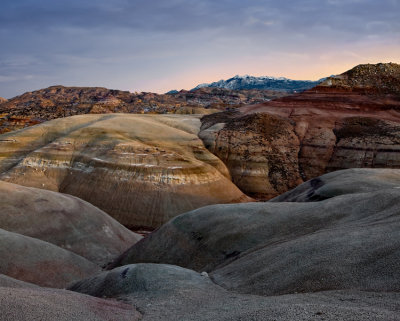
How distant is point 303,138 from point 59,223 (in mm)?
34685

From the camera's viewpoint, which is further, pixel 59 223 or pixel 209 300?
pixel 59 223

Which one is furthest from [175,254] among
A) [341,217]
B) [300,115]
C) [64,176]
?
[300,115]

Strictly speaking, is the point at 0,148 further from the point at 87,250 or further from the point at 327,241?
the point at 327,241

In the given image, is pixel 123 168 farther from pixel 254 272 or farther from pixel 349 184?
pixel 254 272

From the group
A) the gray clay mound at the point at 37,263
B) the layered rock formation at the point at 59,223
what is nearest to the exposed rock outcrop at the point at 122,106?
the layered rock formation at the point at 59,223

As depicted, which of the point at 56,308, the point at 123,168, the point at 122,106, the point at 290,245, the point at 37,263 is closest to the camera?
the point at 56,308

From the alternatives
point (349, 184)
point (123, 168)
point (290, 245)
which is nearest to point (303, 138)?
point (123, 168)

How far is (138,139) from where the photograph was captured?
42406mm

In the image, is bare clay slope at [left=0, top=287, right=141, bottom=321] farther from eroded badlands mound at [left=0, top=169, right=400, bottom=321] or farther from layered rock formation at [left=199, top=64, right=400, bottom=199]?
layered rock formation at [left=199, top=64, right=400, bottom=199]

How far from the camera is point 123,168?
3719 cm

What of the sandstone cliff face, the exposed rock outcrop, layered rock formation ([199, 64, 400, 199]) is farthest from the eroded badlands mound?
the exposed rock outcrop

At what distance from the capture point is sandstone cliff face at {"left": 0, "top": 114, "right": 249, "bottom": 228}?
3534cm

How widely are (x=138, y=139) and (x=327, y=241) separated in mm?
35091

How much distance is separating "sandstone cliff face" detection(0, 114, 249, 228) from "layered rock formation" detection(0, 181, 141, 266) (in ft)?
38.3
